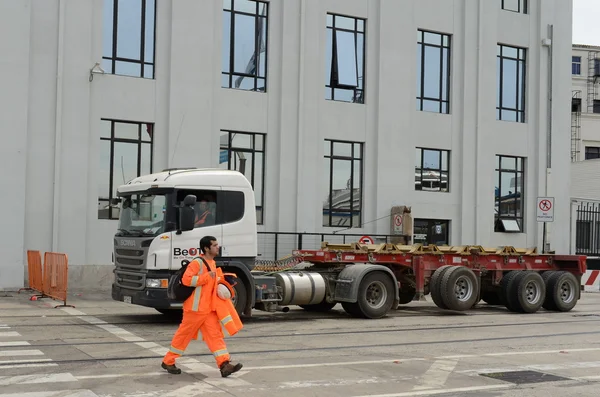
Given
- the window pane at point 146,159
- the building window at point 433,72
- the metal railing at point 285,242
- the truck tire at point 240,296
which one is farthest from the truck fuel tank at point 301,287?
the building window at point 433,72

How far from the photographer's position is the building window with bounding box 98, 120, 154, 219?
2395 cm

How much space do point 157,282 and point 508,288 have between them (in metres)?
9.45

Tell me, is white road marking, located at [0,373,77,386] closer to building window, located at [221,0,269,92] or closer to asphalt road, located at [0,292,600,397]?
asphalt road, located at [0,292,600,397]

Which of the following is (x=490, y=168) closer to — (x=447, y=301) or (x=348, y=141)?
(x=348, y=141)

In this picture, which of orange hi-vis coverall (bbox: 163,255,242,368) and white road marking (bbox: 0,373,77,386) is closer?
white road marking (bbox: 0,373,77,386)

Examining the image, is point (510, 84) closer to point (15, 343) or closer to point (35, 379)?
point (15, 343)

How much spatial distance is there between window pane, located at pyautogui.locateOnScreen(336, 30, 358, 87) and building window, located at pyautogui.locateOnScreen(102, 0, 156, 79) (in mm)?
6512

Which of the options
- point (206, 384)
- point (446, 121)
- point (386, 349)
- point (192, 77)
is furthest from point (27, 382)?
point (446, 121)

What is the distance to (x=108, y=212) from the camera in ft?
78.7

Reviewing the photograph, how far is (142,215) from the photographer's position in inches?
610

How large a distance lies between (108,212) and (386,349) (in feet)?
43.5

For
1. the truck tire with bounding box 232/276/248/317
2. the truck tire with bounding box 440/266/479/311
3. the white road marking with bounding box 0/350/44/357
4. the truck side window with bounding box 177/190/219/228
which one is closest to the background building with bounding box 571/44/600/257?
the truck tire with bounding box 440/266/479/311

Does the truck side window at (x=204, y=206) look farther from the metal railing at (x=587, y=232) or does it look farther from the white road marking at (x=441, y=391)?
the metal railing at (x=587, y=232)

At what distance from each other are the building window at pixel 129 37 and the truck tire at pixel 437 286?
1101cm
